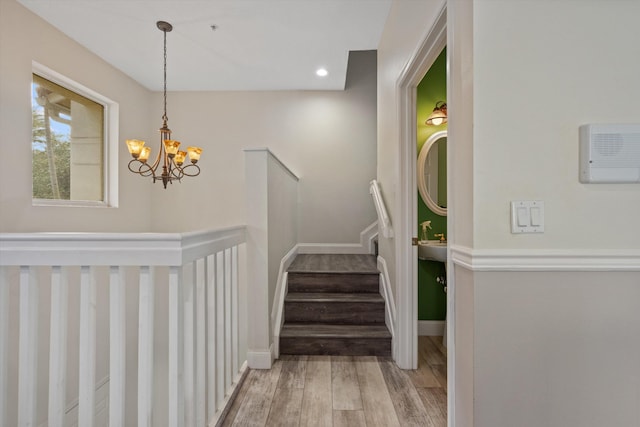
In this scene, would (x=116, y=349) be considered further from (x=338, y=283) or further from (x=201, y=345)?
(x=338, y=283)

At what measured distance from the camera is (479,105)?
1.15m

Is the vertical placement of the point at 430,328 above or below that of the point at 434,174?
below

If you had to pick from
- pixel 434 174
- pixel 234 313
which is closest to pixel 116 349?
pixel 234 313

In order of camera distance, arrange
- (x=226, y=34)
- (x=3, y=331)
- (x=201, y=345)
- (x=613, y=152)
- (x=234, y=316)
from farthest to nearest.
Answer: (x=226, y=34), (x=234, y=316), (x=201, y=345), (x=3, y=331), (x=613, y=152)

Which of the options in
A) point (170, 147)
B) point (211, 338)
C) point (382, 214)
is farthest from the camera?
point (170, 147)

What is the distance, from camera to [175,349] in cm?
132

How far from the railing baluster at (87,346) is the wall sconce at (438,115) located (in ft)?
9.32

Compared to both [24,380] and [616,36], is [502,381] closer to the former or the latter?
[616,36]

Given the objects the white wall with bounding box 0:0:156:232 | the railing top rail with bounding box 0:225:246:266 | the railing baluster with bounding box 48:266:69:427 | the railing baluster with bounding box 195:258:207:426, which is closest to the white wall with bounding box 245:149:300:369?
the railing baluster with bounding box 195:258:207:426

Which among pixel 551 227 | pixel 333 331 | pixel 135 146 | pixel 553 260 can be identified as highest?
pixel 135 146

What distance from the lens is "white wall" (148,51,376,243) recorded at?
4258mm

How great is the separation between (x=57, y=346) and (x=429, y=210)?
2836mm

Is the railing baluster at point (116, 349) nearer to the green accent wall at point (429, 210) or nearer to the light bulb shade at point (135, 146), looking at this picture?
the light bulb shade at point (135, 146)

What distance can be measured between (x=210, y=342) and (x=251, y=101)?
3.41m
